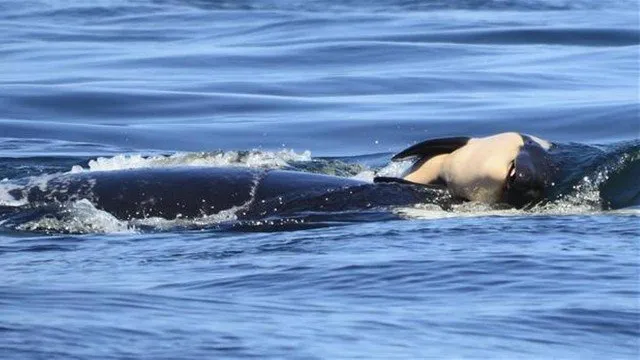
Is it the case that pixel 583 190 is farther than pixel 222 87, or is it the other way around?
pixel 222 87

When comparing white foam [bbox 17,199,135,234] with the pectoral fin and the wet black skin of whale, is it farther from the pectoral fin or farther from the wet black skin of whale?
the pectoral fin

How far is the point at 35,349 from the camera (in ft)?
21.6

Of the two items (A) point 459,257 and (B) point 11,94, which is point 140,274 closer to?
(A) point 459,257

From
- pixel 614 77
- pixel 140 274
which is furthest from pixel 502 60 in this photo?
pixel 140 274

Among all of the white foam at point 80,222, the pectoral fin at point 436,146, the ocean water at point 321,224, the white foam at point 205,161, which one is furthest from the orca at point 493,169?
the white foam at point 80,222

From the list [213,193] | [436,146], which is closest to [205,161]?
[213,193]

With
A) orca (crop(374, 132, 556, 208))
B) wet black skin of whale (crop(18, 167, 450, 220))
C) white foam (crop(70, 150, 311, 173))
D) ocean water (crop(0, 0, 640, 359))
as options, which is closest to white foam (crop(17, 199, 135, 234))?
ocean water (crop(0, 0, 640, 359))

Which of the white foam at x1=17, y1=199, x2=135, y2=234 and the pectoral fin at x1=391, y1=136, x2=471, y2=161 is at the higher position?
the pectoral fin at x1=391, y1=136, x2=471, y2=161

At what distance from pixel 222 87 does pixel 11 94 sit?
2.31 metres

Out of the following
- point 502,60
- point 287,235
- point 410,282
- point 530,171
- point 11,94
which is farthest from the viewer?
point 502,60

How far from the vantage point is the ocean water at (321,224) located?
23.2 ft

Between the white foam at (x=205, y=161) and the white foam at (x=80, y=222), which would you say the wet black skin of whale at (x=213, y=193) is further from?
the white foam at (x=205, y=161)

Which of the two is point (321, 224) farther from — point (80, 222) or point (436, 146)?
point (80, 222)

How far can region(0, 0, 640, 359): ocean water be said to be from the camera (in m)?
7.07
